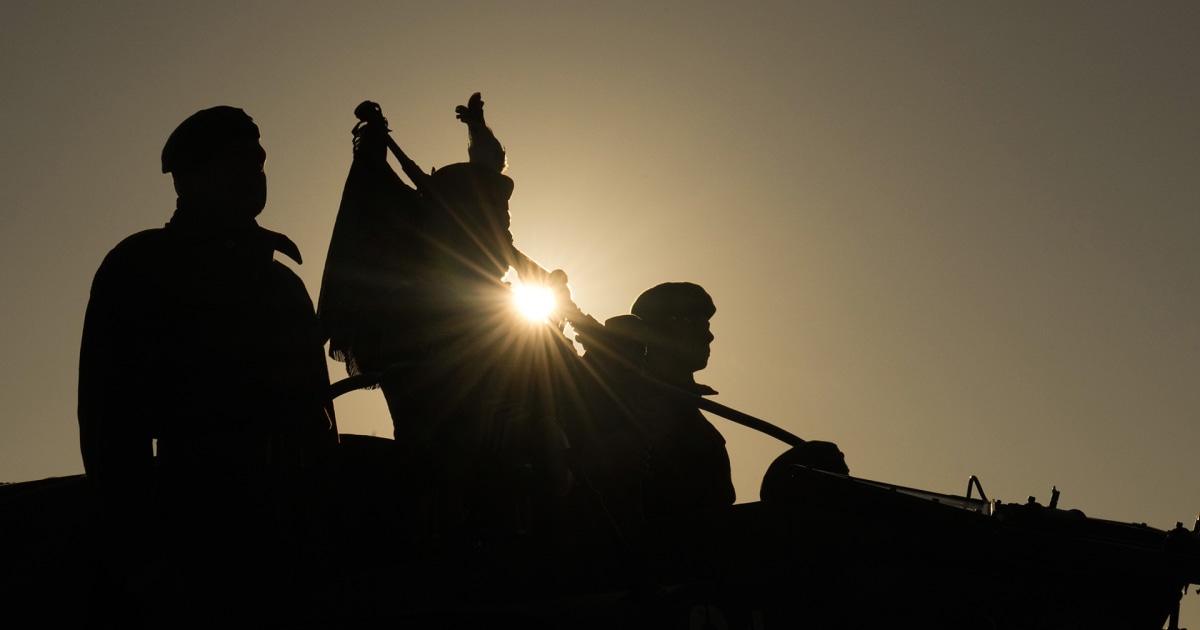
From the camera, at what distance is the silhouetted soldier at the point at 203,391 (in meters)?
4.41

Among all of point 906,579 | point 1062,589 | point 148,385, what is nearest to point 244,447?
point 148,385

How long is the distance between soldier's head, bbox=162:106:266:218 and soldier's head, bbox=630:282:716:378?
4.08m

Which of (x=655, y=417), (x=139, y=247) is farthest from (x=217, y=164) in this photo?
(x=655, y=417)

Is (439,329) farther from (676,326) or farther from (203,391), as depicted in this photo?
(676,326)

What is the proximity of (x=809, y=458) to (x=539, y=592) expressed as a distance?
1.93 metres

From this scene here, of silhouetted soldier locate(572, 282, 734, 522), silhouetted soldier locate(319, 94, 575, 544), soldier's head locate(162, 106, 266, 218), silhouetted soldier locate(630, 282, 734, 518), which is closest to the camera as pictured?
soldier's head locate(162, 106, 266, 218)

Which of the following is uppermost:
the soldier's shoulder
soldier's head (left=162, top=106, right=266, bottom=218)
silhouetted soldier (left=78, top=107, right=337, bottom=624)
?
soldier's head (left=162, top=106, right=266, bottom=218)

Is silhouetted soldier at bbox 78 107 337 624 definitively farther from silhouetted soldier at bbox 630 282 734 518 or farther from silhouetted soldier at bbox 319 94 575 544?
silhouetted soldier at bbox 630 282 734 518

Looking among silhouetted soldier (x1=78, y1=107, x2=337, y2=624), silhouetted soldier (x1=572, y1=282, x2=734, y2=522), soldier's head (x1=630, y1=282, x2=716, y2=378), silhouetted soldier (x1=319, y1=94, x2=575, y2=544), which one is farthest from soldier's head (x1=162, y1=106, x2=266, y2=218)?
soldier's head (x1=630, y1=282, x2=716, y2=378)

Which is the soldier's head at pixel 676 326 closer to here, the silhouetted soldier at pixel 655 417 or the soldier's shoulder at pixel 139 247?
the silhouetted soldier at pixel 655 417

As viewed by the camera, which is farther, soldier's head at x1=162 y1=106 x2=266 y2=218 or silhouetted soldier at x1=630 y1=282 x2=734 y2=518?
silhouetted soldier at x1=630 y1=282 x2=734 y2=518

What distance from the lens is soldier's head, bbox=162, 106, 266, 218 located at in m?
5.14

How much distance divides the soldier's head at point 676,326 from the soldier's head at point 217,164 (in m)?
4.08

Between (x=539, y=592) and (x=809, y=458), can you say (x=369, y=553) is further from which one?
(x=809, y=458)
